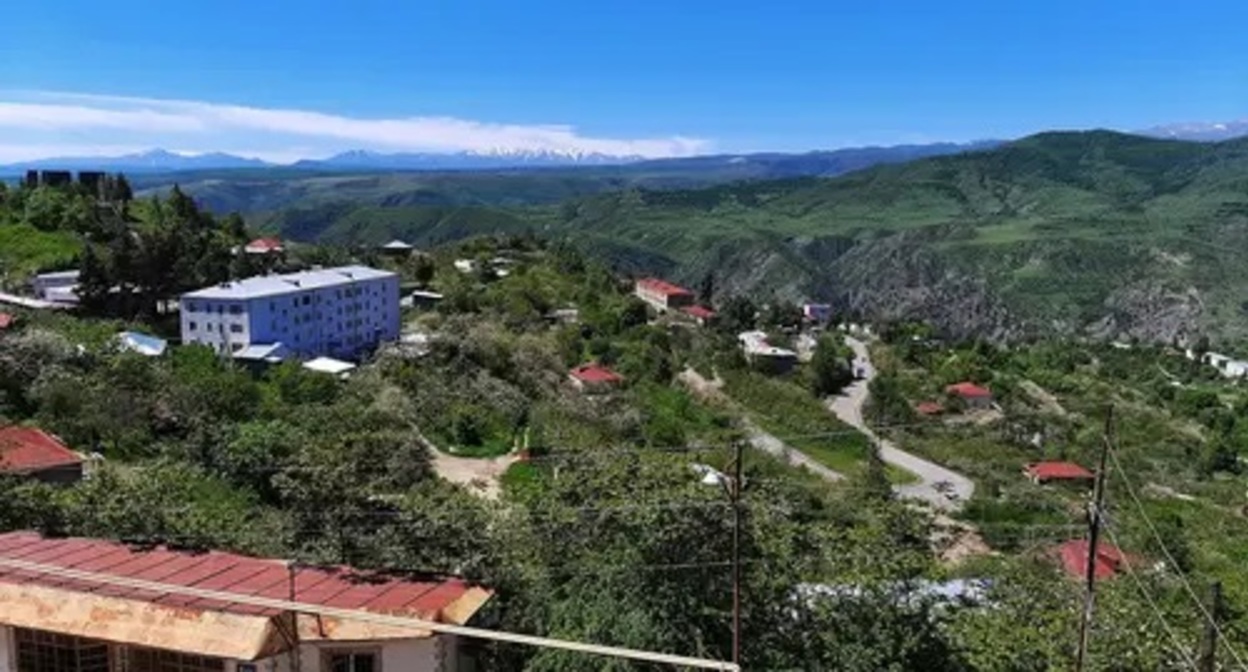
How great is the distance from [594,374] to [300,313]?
11705 mm

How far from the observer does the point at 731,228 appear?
17912 centimetres

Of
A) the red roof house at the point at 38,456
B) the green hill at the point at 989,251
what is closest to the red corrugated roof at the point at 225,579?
the red roof house at the point at 38,456

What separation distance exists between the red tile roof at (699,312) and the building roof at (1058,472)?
28982 millimetres

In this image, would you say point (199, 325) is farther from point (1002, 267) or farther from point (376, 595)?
point (1002, 267)

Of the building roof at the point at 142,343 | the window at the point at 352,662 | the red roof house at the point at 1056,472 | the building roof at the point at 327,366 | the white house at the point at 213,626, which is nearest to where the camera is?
the white house at the point at 213,626

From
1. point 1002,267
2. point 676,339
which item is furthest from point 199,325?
point 1002,267

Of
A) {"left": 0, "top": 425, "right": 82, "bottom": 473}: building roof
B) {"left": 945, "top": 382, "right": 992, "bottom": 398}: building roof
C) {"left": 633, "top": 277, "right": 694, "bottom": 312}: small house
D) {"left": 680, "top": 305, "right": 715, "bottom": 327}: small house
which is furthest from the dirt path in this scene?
{"left": 0, "top": 425, "right": 82, "bottom": 473}: building roof

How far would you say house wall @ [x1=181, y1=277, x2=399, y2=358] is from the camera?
3719cm

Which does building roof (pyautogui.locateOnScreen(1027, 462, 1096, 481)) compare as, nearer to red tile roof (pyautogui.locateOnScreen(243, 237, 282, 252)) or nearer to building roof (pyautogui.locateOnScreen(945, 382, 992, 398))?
building roof (pyautogui.locateOnScreen(945, 382, 992, 398))

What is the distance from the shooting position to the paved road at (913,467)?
34219 millimetres

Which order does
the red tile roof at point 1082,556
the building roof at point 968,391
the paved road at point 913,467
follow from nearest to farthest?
1. the red tile roof at point 1082,556
2. the paved road at point 913,467
3. the building roof at point 968,391

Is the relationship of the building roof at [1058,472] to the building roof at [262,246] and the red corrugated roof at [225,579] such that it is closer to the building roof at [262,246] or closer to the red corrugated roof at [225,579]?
the red corrugated roof at [225,579]

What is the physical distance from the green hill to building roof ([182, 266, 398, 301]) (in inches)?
3532

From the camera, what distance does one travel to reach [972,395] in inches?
2100
